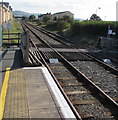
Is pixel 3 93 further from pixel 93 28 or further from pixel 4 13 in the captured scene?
pixel 4 13

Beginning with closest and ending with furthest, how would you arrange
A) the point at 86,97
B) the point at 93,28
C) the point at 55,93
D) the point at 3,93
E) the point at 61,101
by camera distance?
1. the point at 61,101
2. the point at 3,93
3. the point at 55,93
4. the point at 86,97
5. the point at 93,28

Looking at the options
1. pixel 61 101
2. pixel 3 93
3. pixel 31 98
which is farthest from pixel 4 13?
pixel 61 101

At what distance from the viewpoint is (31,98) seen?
5.46m

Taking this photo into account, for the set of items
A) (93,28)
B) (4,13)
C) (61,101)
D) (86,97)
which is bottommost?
(86,97)

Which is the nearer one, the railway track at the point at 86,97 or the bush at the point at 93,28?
the railway track at the point at 86,97

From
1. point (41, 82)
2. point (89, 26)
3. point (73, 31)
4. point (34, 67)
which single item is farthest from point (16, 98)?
point (73, 31)

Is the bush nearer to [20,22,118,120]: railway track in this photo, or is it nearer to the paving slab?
[20,22,118,120]: railway track

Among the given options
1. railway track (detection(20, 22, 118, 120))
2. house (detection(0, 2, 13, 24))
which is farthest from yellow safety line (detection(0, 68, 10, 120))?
house (detection(0, 2, 13, 24))

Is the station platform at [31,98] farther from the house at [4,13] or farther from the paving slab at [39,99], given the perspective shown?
the house at [4,13]

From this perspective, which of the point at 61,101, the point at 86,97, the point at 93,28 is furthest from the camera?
the point at 93,28

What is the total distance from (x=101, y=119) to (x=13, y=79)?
3.46m

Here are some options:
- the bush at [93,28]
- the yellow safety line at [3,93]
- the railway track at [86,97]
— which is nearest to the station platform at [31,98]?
the yellow safety line at [3,93]

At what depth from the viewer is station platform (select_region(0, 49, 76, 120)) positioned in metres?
4.61

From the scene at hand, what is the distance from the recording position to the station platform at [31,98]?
15.1 ft
